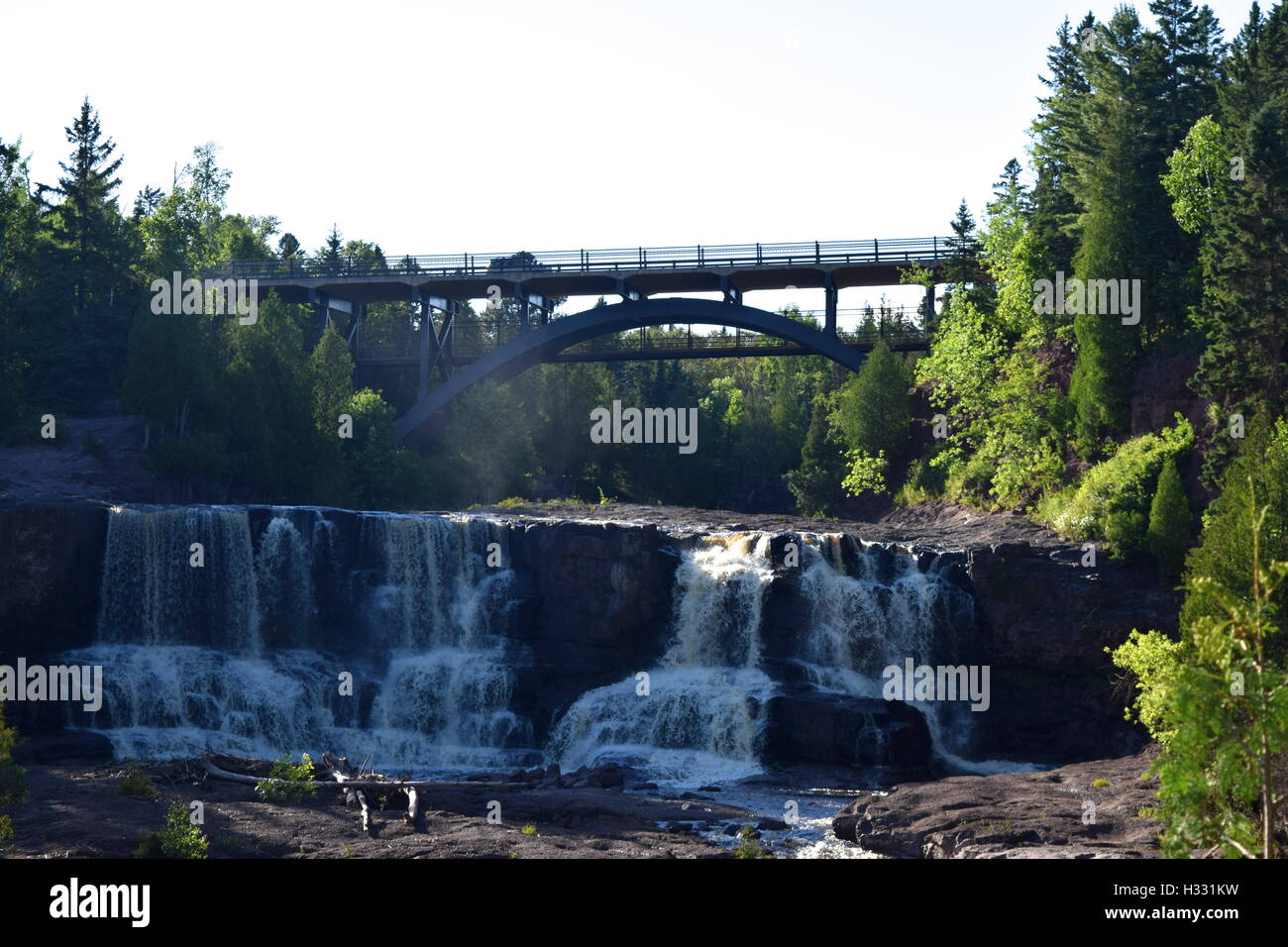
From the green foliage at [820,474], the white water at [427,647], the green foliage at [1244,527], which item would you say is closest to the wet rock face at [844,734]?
the white water at [427,647]

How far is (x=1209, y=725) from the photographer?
62.5 ft

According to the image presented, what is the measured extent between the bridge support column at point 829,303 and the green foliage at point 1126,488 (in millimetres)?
21058

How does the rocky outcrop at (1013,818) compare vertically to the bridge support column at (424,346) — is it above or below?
below

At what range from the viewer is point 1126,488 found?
47.4 metres

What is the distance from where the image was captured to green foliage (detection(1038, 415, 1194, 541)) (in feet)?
153

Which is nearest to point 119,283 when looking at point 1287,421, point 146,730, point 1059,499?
point 146,730

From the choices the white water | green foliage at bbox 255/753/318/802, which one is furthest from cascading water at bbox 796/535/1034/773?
green foliage at bbox 255/753/318/802

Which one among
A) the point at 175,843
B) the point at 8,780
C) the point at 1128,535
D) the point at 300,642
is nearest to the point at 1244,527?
the point at 1128,535

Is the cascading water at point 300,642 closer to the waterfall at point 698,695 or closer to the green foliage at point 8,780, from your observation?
the waterfall at point 698,695

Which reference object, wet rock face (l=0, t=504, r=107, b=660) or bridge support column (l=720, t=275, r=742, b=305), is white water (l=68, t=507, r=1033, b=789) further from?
bridge support column (l=720, t=275, r=742, b=305)

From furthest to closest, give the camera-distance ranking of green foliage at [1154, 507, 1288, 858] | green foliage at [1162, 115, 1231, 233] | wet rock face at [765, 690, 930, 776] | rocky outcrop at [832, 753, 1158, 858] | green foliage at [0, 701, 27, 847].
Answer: green foliage at [1162, 115, 1231, 233], wet rock face at [765, 690, 930, 776], rocky outcrop at [832, 753, 1158, 858], green foliage at [0, 701, 27, 847], green foliage at [1154, 507, 1288, 858]

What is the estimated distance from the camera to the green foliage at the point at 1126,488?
46.8 m

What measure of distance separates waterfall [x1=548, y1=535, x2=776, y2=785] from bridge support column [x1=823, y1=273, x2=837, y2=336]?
79.8 ft
